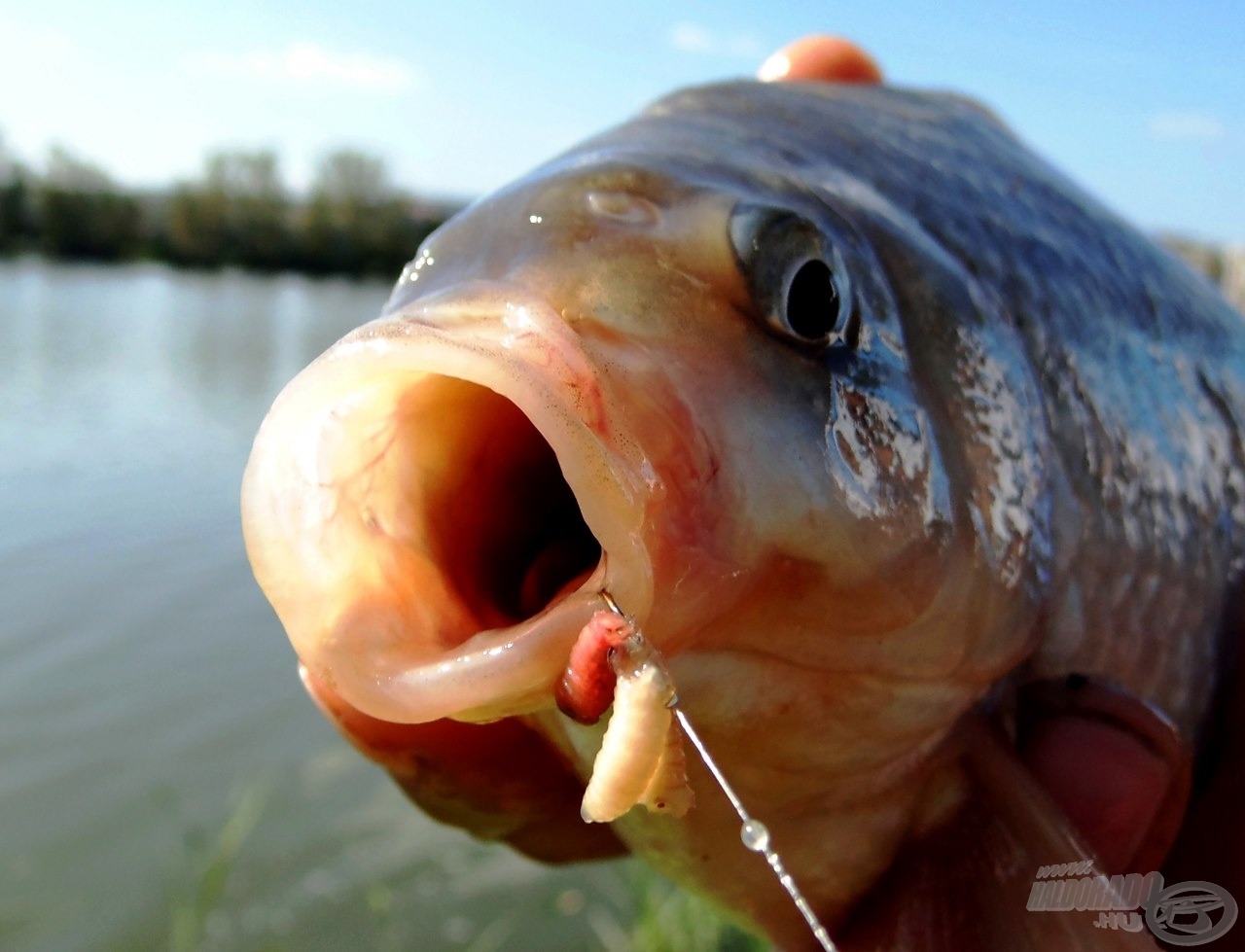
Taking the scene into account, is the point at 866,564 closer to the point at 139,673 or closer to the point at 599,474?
the point at 599,474

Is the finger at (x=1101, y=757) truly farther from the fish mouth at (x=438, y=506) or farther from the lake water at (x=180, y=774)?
the lake water at (x=180, y=774)

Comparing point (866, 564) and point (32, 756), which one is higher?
point (866, 564)

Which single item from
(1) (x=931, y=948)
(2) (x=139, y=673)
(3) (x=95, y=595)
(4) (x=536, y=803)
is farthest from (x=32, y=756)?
(1) (x=931, y=948)

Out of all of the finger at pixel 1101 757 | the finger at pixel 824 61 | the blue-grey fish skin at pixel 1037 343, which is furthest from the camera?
the finger at pixel 824 61

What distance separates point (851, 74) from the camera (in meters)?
2.69

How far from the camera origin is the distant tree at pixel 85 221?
44312mm

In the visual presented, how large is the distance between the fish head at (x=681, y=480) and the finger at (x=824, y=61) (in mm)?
1469

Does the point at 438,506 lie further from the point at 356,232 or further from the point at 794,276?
the point at 356,232

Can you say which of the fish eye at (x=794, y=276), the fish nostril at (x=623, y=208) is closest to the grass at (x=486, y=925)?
the fish eye at (x=794, y=276)

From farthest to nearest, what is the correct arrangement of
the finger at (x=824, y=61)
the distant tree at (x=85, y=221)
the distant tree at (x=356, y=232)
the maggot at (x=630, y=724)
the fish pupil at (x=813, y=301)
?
the distant tree at (x=356, y=232) < the distant tree at (x=85, y=221) < the finger at (x=824, y=61) < the fish pupil at (x=813, y=301) < the maggot at (x=630, y=724)

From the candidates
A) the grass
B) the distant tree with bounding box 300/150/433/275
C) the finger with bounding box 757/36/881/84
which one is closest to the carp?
the finger with bounding box 757/36/881/84

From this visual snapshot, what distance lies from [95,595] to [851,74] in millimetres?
6599

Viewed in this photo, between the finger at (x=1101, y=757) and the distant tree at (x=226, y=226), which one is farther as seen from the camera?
the distant tree at (x=226, y=226)

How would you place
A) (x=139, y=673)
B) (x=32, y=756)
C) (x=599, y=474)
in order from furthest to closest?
(x=139, y=673), (x=32, y=756), (x=599, y=474)
